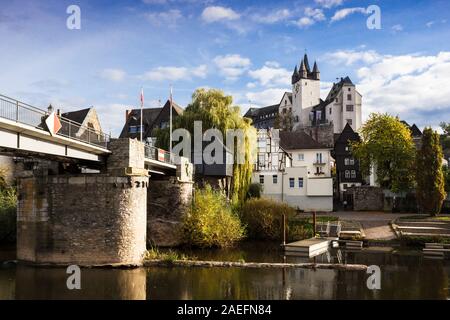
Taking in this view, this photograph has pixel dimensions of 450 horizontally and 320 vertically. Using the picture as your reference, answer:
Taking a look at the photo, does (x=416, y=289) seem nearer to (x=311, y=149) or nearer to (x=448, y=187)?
(x=448, y=187)

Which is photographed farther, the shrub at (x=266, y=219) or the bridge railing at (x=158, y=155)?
the shrub at (x=266, y=219)

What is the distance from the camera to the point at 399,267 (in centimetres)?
2289

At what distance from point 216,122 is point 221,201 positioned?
890 cm

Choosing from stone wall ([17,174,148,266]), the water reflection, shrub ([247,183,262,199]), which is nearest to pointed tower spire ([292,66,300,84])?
shrub ([247,183,262,199])

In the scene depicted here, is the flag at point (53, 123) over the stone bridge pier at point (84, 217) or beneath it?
over

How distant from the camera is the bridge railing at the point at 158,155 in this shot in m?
26.2

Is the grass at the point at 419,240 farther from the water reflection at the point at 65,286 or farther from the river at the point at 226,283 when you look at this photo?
the water reflection at the point at 65,286

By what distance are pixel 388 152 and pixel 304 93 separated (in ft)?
175

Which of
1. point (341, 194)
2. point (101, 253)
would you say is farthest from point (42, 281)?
point (341, 194)

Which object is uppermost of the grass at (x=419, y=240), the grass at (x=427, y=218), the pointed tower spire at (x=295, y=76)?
the pointed tower spire at (x=295, y=76)

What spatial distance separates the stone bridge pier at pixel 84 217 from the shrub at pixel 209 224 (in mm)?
7228

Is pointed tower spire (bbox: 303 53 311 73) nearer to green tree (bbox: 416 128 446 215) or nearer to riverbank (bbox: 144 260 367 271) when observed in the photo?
green tree (bbox: 416 128 446 215)

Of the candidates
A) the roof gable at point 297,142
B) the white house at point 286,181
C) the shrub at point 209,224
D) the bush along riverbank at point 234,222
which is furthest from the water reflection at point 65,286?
the roof gable at point 297,142

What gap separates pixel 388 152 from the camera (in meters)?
45.3
